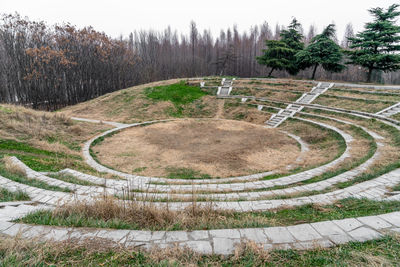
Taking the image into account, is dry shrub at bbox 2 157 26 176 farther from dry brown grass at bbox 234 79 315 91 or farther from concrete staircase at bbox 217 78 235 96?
dry brown grass at bbox 234 79 315 91

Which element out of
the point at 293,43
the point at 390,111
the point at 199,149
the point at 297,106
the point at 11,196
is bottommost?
the point at 199,149

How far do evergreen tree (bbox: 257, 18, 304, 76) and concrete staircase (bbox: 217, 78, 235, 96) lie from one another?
6805mm

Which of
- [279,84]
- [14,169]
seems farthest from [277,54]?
[14,169]

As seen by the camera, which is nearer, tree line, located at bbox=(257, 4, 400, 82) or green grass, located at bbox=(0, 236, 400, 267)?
green grass, located at bbox=(0, 236, 400, 267)

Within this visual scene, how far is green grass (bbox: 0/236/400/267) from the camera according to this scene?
221 cm

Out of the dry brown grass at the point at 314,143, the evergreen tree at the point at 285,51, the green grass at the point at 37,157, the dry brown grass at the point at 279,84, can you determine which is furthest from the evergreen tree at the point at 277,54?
the green grass at the point at 37,157

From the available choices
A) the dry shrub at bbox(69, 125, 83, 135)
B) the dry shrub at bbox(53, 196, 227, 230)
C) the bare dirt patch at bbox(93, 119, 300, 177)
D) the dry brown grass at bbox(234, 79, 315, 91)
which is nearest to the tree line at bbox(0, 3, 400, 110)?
the dry brown grass at bbox(234, 79, 315, 91)

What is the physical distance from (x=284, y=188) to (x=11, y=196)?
7009mm

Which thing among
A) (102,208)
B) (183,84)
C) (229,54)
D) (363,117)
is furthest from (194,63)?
(102,208)

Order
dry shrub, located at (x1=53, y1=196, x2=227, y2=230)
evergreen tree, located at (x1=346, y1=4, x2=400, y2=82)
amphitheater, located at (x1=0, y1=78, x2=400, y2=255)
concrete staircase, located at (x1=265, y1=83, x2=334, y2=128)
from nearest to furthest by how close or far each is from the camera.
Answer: amphitheater, located at (x1=0, y1=78, x2=400, y2=255) < dry shrub, located at (x1=53, y1=196, x2=227, y2=230) < concrete staircase, located at (x1=265, y1=83, x2=334, y2=128) < evergreen tree, located at (x1=346, y1=4, x2=400, y2=82)

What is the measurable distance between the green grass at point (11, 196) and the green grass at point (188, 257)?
2803mm

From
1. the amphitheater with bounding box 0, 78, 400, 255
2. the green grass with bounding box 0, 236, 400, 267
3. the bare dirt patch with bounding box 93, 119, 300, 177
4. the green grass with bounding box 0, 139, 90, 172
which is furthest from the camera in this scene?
the bare dirt patch with bounding box 93, 119, 300, 177

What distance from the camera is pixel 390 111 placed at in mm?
14094

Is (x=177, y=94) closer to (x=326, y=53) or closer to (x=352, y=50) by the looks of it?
(x=326, y=53)
